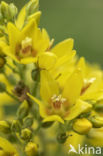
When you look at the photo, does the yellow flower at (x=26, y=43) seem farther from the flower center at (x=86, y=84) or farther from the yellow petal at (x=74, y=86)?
the flower center at (x=86, y=84)

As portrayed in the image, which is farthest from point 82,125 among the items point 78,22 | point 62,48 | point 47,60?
point 78,22

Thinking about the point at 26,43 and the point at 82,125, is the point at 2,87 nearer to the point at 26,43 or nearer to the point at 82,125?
the point at 26,43

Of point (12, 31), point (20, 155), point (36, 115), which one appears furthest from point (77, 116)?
point (12, 31)

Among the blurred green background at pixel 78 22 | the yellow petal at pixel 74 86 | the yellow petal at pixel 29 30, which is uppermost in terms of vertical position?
the blurred green background at pixel 78 22

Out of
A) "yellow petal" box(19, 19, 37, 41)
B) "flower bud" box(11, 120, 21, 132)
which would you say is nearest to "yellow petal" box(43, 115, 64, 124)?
"flower bud" box(11, 120, 21, 132)

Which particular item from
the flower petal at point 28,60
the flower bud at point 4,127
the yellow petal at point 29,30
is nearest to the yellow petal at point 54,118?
the flower bud at point 4,127

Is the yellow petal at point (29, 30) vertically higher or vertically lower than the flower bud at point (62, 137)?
higher

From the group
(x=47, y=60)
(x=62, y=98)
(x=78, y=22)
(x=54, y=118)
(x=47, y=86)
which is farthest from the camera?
(x=78, y=22)

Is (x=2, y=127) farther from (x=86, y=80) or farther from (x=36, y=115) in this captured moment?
(x=86, y=80)
